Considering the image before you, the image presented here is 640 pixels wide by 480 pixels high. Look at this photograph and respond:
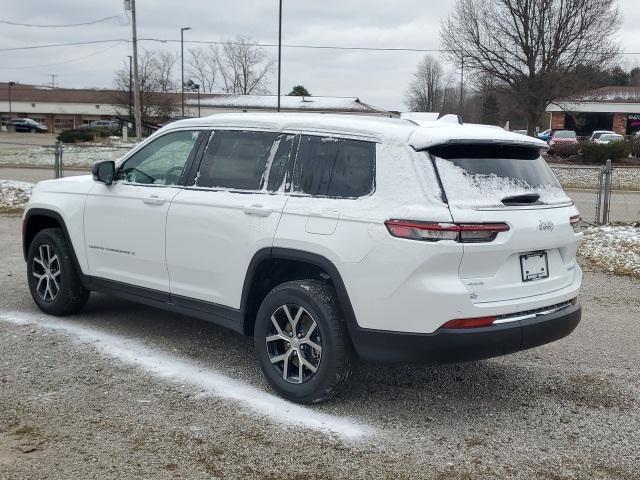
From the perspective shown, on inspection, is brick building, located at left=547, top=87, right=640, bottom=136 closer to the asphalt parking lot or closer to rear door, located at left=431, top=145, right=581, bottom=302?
the asphalt parking lot

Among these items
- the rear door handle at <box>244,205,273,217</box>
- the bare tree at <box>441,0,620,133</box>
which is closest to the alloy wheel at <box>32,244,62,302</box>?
the rear door handle at <box>244,205,273,217</box>

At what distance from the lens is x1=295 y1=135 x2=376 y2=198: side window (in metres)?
4.23

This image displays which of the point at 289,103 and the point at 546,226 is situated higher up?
the point at 289,103

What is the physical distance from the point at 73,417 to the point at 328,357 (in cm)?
156

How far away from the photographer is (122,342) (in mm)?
5656

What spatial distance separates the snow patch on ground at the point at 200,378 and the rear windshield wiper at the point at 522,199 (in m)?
1.58

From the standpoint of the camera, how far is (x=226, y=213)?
15.7 feet

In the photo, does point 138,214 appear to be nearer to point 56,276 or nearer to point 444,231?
point 56,276

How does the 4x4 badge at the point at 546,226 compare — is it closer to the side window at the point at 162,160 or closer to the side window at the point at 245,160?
the side window at the point at 245,160

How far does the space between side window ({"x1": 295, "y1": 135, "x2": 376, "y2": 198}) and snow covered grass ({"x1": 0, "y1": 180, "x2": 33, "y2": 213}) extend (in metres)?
10.9

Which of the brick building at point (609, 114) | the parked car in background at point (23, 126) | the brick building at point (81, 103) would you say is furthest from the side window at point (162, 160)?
the parked car in background at point (23, 126)

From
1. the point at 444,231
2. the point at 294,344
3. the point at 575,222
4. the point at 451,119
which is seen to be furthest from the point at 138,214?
the point at 575,222

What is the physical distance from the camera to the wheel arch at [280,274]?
4.16 meters

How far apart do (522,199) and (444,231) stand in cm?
68
